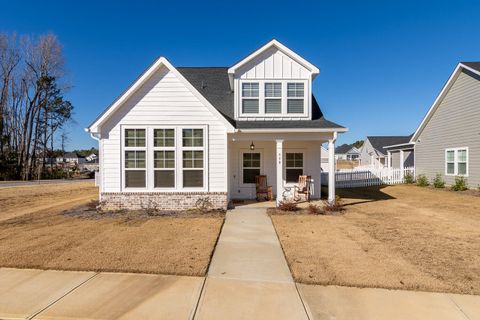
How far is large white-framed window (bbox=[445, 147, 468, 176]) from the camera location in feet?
53.4

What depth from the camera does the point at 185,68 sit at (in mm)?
15625

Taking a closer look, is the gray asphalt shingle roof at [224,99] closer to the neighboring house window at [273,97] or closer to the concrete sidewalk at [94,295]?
the neighboring house window at [273,97]

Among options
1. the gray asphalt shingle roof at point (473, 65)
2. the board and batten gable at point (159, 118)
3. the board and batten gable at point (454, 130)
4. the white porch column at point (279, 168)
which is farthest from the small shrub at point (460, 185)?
the board and batten gable at point (159, 118)

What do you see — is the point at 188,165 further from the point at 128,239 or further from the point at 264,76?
the point at 264,76

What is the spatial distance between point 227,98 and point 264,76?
2.27m

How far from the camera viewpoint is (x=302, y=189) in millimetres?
12117

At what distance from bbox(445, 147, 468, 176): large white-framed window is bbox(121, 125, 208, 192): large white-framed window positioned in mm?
16175

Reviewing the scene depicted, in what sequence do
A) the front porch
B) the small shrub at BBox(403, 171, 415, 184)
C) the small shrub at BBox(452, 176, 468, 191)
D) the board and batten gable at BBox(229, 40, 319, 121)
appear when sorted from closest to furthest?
the board and batten gable at BBox(229, 40, 319, 121) < the front porch < the small shrub at BBox(452, 176, 468, 191) < the small shrub at BBox(403, 171, 415, 184)

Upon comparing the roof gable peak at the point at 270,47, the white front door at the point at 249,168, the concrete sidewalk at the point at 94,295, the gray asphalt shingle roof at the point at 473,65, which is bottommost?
the concrete sidewalk at the point at 94,295

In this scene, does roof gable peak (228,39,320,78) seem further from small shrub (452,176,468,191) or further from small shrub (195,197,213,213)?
small shrub (452,176,468,191)

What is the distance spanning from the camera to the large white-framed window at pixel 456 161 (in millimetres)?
16281

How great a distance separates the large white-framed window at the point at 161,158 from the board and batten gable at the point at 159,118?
0.52 ft

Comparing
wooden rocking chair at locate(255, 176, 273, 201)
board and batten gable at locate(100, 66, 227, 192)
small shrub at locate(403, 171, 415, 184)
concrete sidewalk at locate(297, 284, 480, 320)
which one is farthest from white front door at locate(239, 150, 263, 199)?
small shrub at locate(403, 171, 415, 184)

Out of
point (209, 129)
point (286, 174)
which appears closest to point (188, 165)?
point (209, 129)
